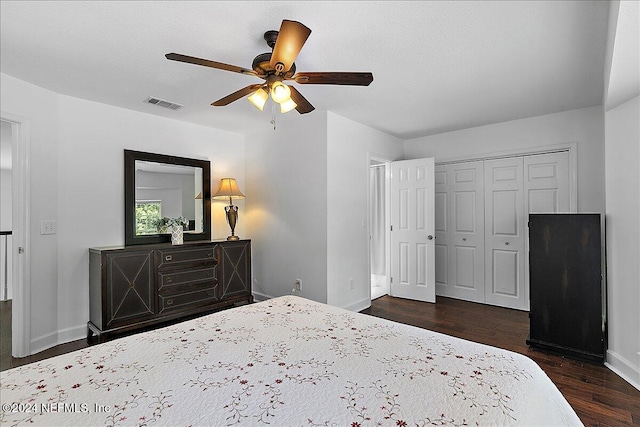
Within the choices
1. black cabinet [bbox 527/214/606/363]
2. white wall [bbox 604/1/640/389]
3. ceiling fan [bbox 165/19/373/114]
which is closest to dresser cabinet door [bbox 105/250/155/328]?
ceiling fan [bbox 165/19/373/114]

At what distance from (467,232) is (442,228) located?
0.36 m

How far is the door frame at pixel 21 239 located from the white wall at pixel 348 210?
2.78m

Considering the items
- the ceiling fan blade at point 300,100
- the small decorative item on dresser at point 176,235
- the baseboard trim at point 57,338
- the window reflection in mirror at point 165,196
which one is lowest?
the baseboard trim at point 57,338

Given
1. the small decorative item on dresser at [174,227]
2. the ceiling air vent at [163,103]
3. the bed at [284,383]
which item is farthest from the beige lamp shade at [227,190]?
the bed at [284,383]

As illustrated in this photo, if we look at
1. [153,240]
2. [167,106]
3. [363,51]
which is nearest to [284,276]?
[153,240]

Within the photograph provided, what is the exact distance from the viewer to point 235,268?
403 cm

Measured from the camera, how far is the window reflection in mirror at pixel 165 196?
3.72 m

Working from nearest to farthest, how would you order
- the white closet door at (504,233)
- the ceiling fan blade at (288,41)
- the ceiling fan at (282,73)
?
the ceiling fan blade at (288,41) < the ceiling fan at (282,73) < the white closet door at (504,233)

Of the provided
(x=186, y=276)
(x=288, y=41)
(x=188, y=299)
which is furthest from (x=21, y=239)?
(x=288, y=41)

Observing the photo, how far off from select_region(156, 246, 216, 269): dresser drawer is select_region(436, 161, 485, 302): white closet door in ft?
10.6

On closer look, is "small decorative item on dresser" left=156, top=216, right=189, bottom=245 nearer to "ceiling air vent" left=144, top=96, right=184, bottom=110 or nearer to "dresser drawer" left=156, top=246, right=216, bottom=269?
"dresser drawer" left=156, top=246, right=216, bottom=269

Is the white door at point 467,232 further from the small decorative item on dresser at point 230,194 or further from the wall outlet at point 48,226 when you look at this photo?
the wall outlet at point 48,226

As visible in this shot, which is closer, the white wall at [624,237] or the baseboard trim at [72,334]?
the white wall at [624,237]

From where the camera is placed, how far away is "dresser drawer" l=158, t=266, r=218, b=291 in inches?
134
